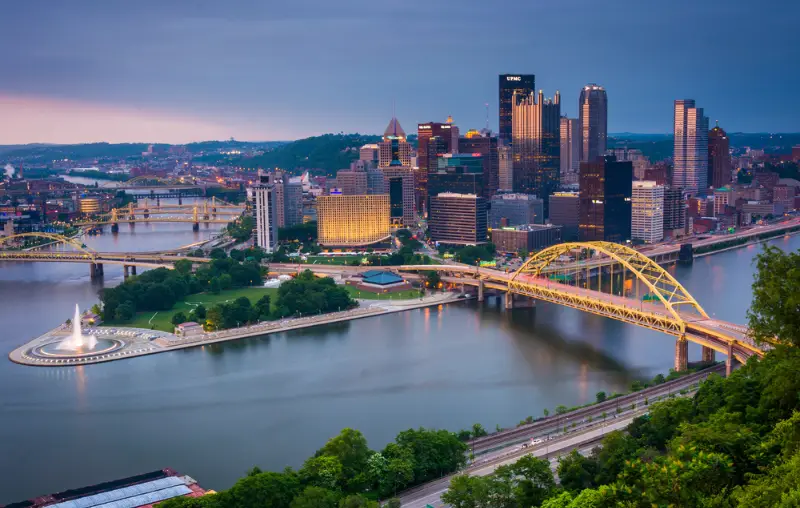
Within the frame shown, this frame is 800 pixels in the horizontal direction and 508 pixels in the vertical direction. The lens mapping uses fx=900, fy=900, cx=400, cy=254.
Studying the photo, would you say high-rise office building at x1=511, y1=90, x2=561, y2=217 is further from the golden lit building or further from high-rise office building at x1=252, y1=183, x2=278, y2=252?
high-rise office building at x1=252, y1=183, x2=278, y2=252

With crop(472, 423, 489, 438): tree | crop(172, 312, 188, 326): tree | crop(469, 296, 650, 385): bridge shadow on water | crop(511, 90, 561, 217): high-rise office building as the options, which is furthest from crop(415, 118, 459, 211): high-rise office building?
crop(472, 423, 489, 438): tree

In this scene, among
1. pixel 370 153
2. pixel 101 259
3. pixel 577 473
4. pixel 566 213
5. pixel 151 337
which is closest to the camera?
pixel 577 473

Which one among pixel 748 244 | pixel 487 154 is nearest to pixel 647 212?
pixel 748 244

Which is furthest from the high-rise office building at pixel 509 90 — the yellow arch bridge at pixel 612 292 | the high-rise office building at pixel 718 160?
the yellow arch bridge at pixel 612 292

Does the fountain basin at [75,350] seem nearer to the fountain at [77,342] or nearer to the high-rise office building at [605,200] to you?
the fountain at [77,342]

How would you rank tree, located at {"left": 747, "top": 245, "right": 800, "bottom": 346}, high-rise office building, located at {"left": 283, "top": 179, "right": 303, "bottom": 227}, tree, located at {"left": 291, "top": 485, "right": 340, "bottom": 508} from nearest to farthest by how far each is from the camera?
tree, located at {"left": 291, "top": 485, "right": 340, "bottom": 508} → tree, located at {"left": 747, "top": 245, "right": 800, "bottom": 346} → high-rise office building, located at {"left": 283, "top": 179, "right": 303, "bottom": 227}

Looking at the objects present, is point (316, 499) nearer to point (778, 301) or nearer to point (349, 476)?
point (349, 476)

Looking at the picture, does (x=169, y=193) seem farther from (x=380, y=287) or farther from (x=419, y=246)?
(x=380, y=287)
